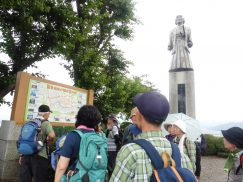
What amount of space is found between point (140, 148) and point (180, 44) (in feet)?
55.0

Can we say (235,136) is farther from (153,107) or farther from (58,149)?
(58,149)

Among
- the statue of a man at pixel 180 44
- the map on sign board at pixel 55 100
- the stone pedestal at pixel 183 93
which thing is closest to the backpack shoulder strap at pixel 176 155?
the map on sign board at pixel 55 100

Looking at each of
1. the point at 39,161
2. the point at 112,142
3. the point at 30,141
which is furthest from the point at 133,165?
the point at 112,142

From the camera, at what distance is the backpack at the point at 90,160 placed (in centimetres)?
250

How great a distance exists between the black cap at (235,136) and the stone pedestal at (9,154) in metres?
4.79

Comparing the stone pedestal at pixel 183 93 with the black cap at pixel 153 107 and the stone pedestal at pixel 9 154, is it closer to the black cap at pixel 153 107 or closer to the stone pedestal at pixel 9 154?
the stone pedestal at pixel 9 154

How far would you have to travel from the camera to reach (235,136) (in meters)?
2.93

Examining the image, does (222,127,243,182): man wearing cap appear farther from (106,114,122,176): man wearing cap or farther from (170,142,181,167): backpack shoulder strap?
(106,114,122,176): man wearing cap

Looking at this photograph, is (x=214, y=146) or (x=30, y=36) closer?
(x=30, y=36)

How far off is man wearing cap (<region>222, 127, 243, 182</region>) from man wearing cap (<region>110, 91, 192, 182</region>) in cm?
134

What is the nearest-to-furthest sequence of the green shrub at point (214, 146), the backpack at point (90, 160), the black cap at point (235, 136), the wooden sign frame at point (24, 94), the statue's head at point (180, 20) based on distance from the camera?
the backpack at point (90, 160) < the black cap at point (235, 136) < the wooden sign frame at point (24, 94) < the green shrub at point (214, 146) < the statue's head at point (180, 20)

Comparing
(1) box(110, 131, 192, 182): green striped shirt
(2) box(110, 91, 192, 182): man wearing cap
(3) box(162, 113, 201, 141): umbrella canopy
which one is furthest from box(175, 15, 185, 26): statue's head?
(1) box(110, 131, 192, 182): green striped shirt

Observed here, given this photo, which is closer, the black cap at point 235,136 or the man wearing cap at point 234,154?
the man wearing cap at point 234,154

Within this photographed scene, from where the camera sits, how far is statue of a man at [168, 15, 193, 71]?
17.1m
